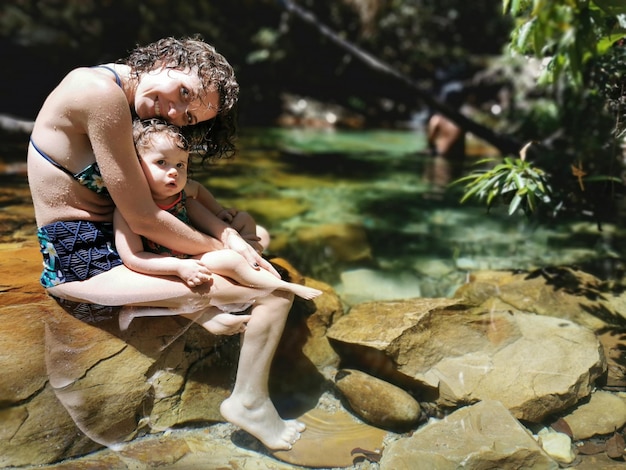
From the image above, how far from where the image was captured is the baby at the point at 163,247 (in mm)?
2385

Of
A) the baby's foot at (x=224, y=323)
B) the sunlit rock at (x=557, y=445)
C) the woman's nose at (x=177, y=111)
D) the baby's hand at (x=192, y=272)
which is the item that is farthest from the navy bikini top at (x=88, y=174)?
the sunlit rock at (x=557, y=445)

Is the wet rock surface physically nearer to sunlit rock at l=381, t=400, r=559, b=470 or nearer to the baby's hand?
sunlit rock at l=381, t=400, r=559, b=470

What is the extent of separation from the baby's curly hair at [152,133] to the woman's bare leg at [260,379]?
813mm

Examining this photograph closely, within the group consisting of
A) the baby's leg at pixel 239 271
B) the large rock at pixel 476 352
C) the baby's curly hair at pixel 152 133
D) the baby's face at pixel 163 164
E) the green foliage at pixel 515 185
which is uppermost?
the baby's curly hair at pixel 152 133

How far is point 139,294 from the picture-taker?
7.86 feet

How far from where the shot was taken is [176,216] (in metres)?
2.65

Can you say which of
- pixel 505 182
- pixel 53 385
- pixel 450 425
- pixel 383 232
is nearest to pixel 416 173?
pixel 383 232

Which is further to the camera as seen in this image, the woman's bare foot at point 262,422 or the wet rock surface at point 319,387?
the woman's bare foot at point 262,422

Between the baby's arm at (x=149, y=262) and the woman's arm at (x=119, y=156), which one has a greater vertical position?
the woman's arm at (x=119, y=156)

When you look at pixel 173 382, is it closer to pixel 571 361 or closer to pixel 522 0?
pixel 571 361

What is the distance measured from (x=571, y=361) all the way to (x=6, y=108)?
9.12 m

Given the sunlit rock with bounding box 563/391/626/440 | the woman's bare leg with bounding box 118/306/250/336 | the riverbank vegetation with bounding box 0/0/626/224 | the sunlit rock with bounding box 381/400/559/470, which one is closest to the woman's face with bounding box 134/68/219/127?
the woman's bare leg with bounding box 118/306/250/336

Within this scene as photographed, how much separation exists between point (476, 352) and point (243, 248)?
1422mm

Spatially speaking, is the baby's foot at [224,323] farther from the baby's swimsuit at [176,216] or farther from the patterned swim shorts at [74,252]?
the patterned swim shorts at [74,252]
